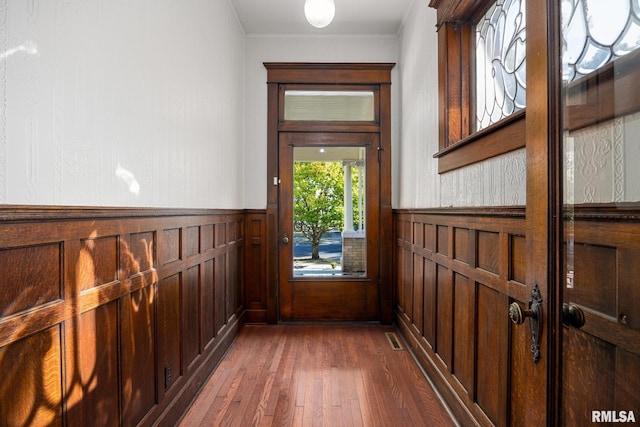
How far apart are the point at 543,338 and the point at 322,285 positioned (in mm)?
3125

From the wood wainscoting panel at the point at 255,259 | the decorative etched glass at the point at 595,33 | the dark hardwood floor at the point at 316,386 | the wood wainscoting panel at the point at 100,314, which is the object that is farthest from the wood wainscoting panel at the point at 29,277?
the wood wainscoting panel at the point at 255,259

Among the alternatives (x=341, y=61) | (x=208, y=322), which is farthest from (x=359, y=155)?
(x=208, y=322)

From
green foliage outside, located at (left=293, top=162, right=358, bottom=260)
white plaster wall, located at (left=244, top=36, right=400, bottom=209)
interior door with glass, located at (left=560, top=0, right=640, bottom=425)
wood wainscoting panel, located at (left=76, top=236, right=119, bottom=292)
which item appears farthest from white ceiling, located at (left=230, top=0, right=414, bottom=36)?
interior door with glass, located at (left=560, top=0, right=640, bottom=425)

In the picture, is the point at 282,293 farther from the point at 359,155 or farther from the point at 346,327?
the point at 359,155

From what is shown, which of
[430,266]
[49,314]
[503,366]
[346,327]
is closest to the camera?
[49,314]

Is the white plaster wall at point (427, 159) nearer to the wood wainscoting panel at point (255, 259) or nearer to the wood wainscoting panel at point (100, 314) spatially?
the wood wainscoting panel at point (255, 259)

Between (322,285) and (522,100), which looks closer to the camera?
(522,100)

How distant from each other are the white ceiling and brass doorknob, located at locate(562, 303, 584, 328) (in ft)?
10.5

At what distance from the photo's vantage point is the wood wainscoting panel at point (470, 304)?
1.55 meters

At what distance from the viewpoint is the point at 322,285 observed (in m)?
3.98

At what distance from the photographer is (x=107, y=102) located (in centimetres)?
144

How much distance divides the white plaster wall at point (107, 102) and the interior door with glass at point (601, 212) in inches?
54.5

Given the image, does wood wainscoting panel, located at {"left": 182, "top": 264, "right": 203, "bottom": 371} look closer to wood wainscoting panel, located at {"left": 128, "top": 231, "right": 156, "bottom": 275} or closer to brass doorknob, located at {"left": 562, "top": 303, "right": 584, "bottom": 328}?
wood wainscoting panel, located at {"left": 128, "top": 231, "right": 156, "bottom": 275}

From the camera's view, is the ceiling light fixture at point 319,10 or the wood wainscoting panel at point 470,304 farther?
the ceiling light fixture at point 319,10
